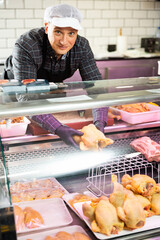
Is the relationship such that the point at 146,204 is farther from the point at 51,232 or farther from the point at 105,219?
the point at 51,232

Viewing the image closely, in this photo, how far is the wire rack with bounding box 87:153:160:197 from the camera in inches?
61.9

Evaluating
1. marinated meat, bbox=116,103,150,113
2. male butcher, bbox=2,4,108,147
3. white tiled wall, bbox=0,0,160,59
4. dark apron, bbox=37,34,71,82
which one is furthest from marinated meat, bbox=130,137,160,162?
white tiled wall, bbox=0,0,160,59

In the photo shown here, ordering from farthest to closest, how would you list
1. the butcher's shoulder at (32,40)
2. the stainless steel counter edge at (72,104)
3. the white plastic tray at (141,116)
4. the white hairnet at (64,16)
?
1. the butcher's shoulder at (32,40)
2. the white hairnet at (64,16)
3. the white plastic tray at (141,116)
4. the stainless steel counter edge at (72,104)

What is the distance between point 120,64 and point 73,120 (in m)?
3.13

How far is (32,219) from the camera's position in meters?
1.31

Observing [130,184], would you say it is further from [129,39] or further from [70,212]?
[129,39]

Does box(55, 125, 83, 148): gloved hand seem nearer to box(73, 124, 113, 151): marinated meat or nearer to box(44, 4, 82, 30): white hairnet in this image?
box(73, 124, 113, 151): marinated meat

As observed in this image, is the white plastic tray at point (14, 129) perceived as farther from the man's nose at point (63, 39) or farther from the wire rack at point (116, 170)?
the man's nose at point (63, 39)


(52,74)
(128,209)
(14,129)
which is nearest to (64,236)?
(128,209)

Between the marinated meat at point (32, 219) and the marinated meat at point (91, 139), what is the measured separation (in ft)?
1.24

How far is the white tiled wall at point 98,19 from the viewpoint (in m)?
4.39

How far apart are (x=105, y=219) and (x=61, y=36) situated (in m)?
1.32

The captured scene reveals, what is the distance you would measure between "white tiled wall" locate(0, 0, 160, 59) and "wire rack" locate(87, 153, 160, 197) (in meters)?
3.38

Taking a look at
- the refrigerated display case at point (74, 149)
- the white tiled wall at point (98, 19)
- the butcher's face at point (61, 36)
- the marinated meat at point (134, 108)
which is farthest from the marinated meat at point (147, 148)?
the white tiled wall at point (98, 19)
